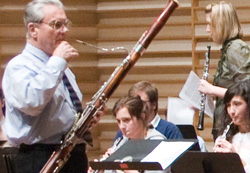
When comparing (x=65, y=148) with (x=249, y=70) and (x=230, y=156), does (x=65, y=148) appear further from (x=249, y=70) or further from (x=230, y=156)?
(x=249, y=70)

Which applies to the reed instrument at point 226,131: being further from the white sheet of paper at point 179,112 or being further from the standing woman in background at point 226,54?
the white sheet of paper at point 179,112

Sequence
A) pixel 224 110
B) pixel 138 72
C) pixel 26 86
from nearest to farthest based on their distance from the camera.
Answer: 1. pixel 26 86
2. pixel 224 110
3. pixel 138 72

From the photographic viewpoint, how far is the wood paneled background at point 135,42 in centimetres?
579

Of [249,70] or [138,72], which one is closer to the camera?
[249,70]

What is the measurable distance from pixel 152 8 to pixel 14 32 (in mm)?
1390

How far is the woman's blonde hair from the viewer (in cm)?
390

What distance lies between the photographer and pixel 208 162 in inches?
108

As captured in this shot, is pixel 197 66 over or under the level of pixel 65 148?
under

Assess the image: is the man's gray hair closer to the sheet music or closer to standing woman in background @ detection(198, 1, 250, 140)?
standing woman in background @ detection(198, 1, 250, 140)

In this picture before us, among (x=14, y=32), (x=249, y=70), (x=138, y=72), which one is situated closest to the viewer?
(x=249, y=70)

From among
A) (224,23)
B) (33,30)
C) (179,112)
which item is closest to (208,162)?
(33,30)

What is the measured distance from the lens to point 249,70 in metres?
3.81

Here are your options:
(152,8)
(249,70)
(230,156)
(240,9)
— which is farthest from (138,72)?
(230,156)

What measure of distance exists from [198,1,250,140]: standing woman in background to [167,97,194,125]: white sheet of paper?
1.43 ft
